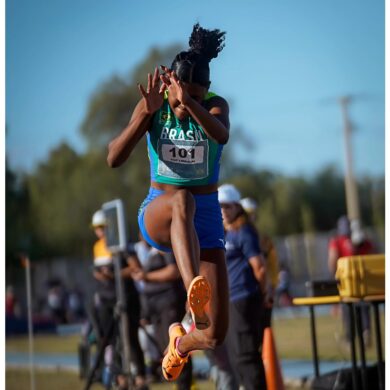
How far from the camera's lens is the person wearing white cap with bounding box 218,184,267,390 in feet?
28.1

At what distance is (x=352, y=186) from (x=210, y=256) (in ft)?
126

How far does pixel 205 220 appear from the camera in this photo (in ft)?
21.0

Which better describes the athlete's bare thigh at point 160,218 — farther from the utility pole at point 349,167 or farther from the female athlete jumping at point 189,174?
the utility pole at point 349,167

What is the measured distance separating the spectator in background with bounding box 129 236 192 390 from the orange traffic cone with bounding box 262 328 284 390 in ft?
2.83

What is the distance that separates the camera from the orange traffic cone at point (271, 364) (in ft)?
29.7

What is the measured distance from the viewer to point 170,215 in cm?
620

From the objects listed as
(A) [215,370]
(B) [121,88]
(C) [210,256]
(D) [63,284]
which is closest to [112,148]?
(C) [210,256]

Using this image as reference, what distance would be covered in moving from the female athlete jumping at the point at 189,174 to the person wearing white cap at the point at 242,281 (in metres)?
2.06

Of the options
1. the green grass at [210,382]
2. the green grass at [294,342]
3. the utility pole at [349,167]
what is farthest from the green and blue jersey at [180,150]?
the utility pole at [349,167]

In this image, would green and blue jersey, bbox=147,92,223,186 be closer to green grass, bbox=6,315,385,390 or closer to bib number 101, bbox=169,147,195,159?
bib number 101, bbox=169,147,195,159

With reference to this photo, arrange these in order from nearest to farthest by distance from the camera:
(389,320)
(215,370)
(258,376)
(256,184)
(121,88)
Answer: (389,320) → (258,376) → (215,370) → (121,88) → (256,184)

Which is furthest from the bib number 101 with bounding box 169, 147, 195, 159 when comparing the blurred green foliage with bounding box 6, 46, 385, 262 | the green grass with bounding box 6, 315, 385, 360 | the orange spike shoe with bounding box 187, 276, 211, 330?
the blurred green foliage with bounding box 6, 46, 385, 262

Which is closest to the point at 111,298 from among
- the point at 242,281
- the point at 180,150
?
the point at 242,281

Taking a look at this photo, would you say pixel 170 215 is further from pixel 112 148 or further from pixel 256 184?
pixel 256 184
